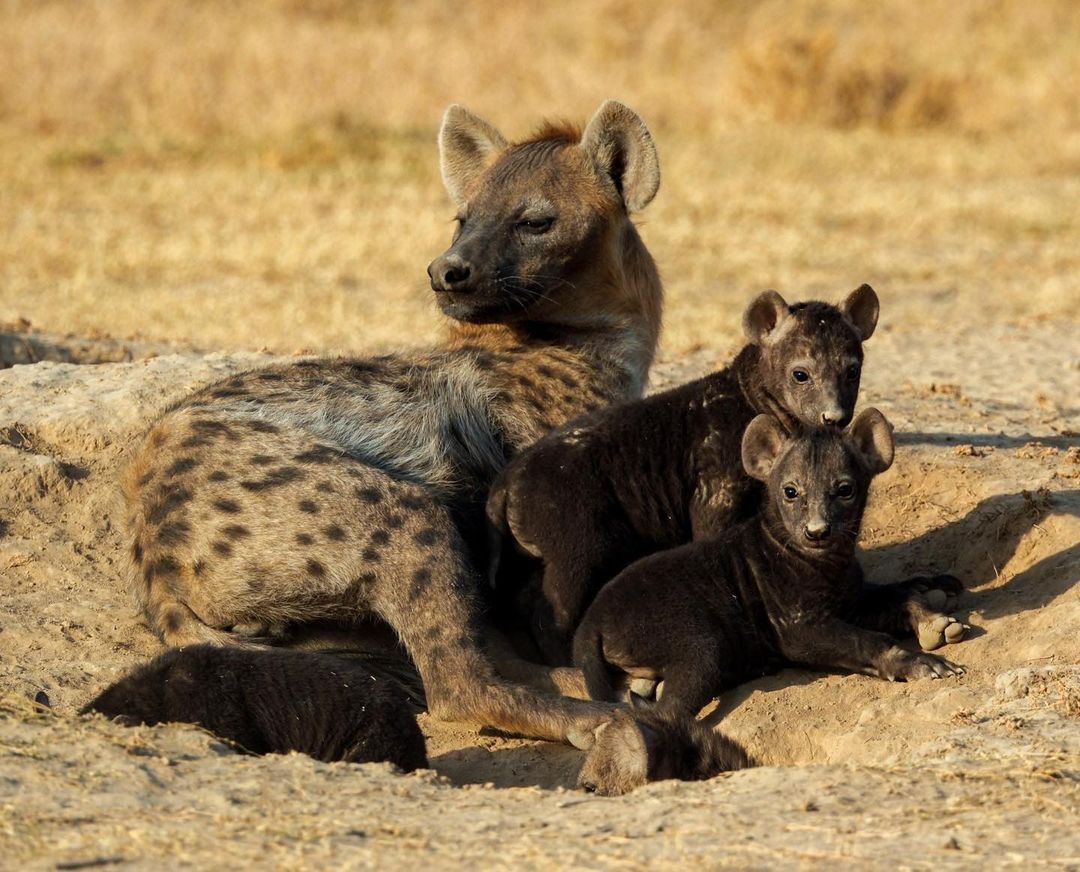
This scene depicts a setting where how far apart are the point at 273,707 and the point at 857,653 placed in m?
1.63

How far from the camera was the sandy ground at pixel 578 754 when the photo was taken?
3623mm

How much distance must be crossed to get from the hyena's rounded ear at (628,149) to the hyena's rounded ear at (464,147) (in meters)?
0.46

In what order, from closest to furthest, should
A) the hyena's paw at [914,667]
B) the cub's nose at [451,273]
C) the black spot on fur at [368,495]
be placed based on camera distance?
1. the hyena's paw at [914,667]
2. the black spot on fur at [368,495]
3. the cub's nose at [451,273]

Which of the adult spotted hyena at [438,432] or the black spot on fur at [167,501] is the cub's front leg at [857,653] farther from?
the black spot on fur at [167,501]

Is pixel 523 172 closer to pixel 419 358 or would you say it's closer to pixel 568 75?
pixel 419 358

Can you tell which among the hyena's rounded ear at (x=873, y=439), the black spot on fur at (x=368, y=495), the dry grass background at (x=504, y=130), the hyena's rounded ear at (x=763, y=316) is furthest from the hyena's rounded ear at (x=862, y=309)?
the dry grass background at (x=504, y=130)

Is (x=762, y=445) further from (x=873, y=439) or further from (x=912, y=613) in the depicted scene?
(x=912, y=613)

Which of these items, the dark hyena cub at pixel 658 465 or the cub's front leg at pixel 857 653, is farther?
the dark hyena cub at pixel 658 465

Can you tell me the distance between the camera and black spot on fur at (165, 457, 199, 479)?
18.1 feet

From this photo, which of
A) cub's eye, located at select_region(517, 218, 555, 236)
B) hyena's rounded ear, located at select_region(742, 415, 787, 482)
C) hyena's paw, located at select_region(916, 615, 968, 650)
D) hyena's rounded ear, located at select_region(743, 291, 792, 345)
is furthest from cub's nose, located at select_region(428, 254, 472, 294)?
hyena's paw, located at select_region(916, 615, 968, 650)

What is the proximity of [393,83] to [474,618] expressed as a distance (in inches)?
461

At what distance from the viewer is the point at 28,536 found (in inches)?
247

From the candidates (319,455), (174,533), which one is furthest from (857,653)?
(174,533)

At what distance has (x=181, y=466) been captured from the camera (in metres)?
5.54
